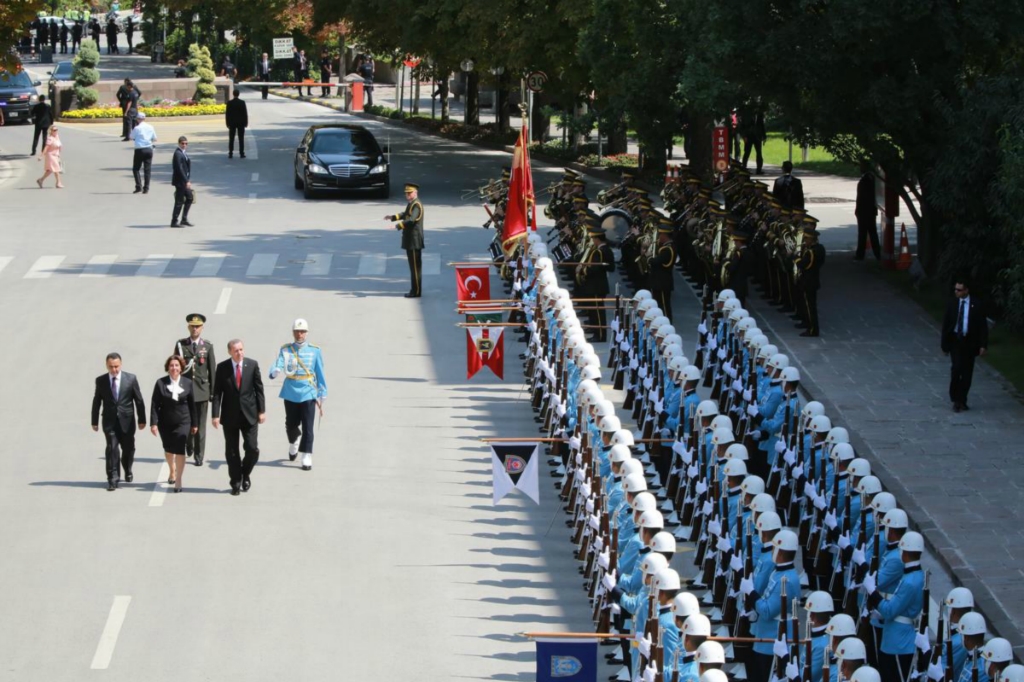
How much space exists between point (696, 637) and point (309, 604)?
414cm

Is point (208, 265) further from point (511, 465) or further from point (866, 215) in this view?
point (511, 465)

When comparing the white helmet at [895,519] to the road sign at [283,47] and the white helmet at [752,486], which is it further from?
the road sign at [283,47]

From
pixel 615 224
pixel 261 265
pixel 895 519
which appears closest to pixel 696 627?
A: pixel 895 519

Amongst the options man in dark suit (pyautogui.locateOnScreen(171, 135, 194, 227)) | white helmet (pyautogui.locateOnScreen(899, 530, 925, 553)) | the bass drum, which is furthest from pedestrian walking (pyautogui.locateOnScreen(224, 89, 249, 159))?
white helmet (pyautogui.locateOnScreen(899, 530, 925, 553))

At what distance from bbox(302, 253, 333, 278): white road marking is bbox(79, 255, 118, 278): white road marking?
315cm

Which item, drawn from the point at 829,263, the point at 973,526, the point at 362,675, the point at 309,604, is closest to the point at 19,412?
the point at 309,604

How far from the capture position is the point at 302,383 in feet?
52.9

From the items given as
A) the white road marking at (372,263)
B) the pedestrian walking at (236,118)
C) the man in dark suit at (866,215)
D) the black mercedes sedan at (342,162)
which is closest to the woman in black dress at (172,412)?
the white road marking at (372,263)

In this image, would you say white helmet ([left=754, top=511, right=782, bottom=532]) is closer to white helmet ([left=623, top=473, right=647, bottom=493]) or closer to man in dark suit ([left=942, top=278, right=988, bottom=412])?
white helmet ([left=623, top=473, right=647, bottom=493])

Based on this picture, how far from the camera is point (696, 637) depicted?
9.78 m

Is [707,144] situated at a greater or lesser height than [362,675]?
greater

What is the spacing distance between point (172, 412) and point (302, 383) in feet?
4.53

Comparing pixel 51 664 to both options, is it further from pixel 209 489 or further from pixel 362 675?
pixel 209 489

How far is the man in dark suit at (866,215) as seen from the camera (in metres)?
25.8
